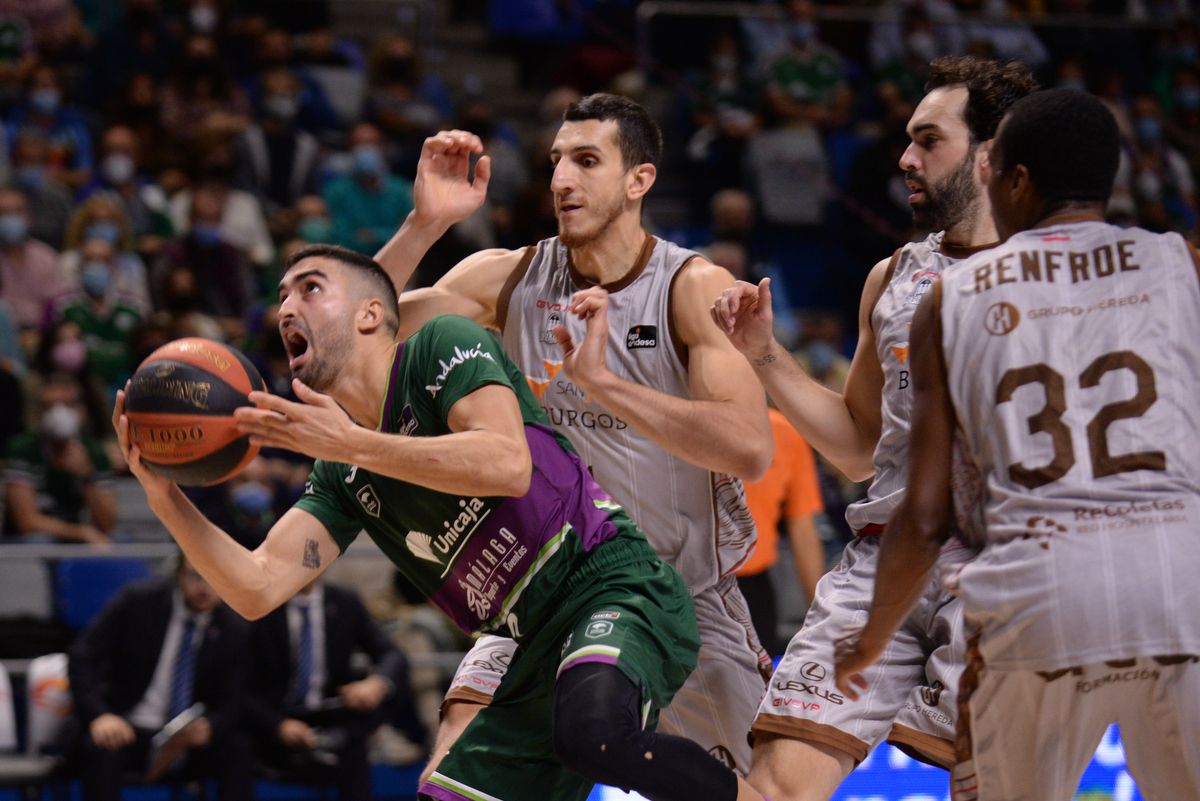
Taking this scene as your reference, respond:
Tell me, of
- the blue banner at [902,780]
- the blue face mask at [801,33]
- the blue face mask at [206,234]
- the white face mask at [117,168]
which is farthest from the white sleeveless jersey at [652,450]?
the blue face mask at [801,33]

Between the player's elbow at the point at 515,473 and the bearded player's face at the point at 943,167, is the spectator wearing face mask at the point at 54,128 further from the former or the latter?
the player's elbow at the point at 515,473

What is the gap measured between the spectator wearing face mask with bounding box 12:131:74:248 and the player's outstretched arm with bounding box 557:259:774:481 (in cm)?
772

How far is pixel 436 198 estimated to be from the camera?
5.70 meters

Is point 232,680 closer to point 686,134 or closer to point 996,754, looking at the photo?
point 996,754

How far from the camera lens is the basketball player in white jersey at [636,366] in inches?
199

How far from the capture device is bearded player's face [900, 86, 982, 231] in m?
4.96

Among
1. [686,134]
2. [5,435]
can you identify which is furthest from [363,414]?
[686,134]

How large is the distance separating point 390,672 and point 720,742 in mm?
3969

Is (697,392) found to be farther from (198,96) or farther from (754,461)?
(198,96)

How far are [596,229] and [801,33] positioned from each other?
357 inches

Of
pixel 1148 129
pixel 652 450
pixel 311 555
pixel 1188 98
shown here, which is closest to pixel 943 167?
pixel 652 450

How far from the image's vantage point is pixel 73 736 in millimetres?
8484

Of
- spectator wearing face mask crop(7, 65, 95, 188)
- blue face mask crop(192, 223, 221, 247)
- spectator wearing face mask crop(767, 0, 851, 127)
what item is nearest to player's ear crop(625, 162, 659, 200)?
blue face mask crop(192, 223, 221, 247)

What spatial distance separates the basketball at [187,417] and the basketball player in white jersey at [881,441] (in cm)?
142
